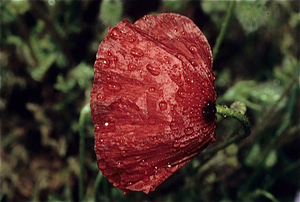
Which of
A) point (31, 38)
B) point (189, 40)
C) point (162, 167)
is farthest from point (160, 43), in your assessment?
point (31, 38)

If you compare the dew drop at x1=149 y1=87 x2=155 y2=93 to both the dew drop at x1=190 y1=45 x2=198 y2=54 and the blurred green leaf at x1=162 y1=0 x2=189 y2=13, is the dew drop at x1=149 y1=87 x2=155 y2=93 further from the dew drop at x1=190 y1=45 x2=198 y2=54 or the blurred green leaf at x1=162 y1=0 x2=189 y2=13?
the blurred green leaf at x1=162 y1=0 x2=189 y2=13

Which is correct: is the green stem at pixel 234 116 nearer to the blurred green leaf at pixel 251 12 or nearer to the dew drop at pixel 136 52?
the dew drop at pixel 136 52

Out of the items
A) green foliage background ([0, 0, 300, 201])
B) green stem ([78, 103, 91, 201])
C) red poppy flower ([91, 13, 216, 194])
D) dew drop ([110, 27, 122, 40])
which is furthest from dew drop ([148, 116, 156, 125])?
green foliage background ([0, 0, 300, 201])

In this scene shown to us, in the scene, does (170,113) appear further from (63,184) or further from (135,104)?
(63,184)

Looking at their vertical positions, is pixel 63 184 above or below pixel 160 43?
below

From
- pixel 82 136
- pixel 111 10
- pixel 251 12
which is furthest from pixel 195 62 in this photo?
pixel 111 10

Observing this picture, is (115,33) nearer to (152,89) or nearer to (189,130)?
(152,89)
